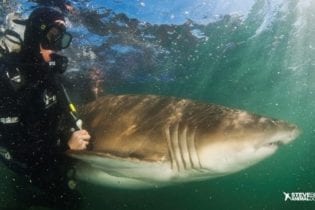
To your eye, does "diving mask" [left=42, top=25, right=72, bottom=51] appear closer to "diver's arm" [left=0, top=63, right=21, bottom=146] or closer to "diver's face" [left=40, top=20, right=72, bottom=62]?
"diver's face" [left=40, top=20, right=72, bottom=62]

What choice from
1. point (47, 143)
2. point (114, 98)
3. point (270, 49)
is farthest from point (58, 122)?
point (270, 49)

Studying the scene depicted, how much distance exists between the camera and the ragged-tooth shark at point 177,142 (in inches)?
166

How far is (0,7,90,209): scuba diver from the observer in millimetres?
5047

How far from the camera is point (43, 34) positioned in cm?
573

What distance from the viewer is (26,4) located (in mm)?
10047

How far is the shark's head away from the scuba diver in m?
1.82

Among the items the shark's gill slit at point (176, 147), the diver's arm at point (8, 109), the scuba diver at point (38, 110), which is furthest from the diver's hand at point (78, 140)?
the shark's gill slit at point (176, 147)

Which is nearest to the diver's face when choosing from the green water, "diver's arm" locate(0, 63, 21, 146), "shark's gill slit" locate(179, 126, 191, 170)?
"diver's arm" locate(0, 63, 21, 146)

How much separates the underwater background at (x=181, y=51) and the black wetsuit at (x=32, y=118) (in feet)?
6.80

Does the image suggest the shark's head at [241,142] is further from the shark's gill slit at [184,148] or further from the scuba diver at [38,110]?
the scuba diver at [38,110]

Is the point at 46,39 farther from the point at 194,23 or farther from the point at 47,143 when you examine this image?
the point at 194,23

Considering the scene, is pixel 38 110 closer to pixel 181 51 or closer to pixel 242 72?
pixel 181 51

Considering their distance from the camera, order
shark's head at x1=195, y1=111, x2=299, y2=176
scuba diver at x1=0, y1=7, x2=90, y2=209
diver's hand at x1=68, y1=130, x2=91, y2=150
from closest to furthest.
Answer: shark's head at x1=195, y1=111, x2=299, y2=176 → diver's hand at x1=68, y1=130, x2=91, y2=150 → scuba diver at x1=0, y1=7, x2=90, y2=209

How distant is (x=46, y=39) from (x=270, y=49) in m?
14.5
